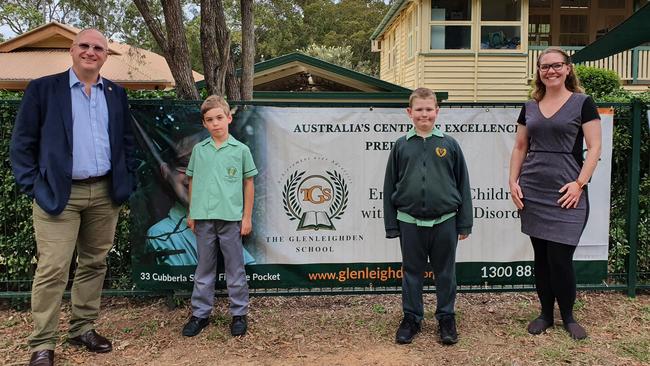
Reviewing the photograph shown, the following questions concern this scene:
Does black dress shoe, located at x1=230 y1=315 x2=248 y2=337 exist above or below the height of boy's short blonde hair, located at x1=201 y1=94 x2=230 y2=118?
below

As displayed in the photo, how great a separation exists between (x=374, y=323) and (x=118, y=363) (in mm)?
1838

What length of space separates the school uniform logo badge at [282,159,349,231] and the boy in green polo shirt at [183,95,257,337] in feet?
1.67

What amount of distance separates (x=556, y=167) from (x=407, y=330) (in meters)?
1.49

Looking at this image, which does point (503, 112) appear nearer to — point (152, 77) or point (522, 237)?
point (522, 237)

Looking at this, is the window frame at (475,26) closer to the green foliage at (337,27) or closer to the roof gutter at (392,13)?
the roof gutter at (392,13)

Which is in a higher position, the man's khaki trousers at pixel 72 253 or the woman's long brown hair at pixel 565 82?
the woman's long brown hair at pixel 565 82

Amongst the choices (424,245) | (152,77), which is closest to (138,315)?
(424,245)

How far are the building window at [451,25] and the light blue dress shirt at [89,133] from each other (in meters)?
14.5

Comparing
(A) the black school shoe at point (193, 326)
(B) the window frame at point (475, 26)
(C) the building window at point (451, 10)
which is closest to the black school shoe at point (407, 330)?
(A) the black school shoe at point (193, 326)

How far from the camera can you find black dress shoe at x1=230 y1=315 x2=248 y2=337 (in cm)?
433

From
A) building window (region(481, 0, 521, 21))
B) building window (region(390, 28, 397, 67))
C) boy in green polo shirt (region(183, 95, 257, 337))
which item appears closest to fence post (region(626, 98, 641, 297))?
boy in green polo shirt (region(183, 95, 257, 337))

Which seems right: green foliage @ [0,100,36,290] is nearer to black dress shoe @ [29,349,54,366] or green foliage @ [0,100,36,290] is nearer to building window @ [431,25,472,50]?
black dress shoe @ [29,349,54,366]

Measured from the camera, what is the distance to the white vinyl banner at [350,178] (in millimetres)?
4738

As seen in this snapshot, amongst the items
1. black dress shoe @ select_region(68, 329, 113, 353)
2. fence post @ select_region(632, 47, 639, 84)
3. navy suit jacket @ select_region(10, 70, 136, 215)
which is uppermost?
fence post @ select_region(632, 47, 639, 84)
